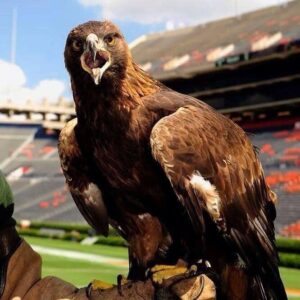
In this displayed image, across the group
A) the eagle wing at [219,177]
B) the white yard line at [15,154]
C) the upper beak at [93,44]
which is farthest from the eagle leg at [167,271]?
the white yard line at [15,154]

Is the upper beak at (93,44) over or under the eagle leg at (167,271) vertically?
over

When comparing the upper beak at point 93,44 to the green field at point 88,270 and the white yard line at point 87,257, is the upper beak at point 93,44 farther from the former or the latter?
the white yard line at point 87,257

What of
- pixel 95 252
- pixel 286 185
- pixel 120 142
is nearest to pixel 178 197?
pixel 120 142

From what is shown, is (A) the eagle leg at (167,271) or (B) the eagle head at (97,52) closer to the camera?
(B) the eagle head at (97,52)

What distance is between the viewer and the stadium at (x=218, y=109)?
690 inches

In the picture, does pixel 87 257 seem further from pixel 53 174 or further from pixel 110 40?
pixel 53 174

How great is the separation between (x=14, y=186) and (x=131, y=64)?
86.8 feet

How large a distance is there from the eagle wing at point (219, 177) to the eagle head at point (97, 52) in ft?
0.93

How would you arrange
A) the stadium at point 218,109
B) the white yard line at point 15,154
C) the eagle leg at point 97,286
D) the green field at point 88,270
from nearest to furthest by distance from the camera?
1. the eagle leg at point 97,286
2. the green field at point 88,270
3. the stadium at point 218,109
4. the white yard line at point 15,154

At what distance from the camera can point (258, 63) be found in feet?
72.7

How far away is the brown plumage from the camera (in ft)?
7.38

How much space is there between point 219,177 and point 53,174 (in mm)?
25260

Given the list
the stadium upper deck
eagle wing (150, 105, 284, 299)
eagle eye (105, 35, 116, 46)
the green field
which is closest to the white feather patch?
eagle wing (150, 105, 284, 299)

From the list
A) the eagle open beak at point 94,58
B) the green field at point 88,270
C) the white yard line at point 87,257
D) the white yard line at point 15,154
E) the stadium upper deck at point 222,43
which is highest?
the eagle open beak at point 94,58
